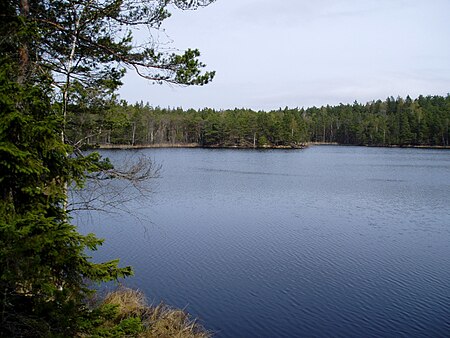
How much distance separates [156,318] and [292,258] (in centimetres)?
700

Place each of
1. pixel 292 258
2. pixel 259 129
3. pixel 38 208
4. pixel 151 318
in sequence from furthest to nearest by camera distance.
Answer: pixel 259 129 → pixel 292 258 → pixel 151 318 → pixel 38 208

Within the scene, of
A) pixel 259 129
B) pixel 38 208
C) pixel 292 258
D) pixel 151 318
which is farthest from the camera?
pixel 259 129

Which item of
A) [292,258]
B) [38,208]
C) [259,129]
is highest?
[259,129]

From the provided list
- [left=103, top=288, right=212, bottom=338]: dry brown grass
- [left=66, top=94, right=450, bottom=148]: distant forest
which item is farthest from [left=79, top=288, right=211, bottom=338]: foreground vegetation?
[left=66, top=94, right=450, bottom=148]: distant forest

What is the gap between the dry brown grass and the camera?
25.9ft

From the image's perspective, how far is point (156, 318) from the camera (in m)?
8.47

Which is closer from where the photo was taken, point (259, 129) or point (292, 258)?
point (292, 258)

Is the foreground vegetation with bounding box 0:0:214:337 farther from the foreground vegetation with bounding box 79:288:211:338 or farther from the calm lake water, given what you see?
the calm lake water

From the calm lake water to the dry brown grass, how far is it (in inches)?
42.9

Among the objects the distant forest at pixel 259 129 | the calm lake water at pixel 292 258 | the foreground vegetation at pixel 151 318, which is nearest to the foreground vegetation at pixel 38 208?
the foreground vegetation at pixel 151 318

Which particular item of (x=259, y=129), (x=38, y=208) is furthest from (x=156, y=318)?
(x=259, y=129)

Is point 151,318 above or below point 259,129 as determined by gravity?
below

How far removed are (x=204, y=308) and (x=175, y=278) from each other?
→ 2.15 meters

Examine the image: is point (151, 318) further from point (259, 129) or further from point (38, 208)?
point (259, 129)
